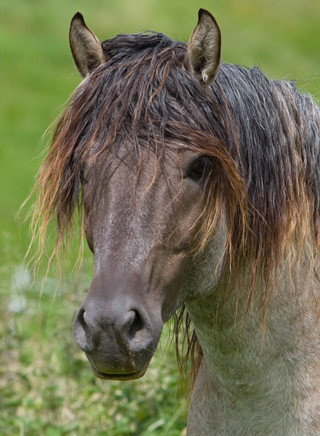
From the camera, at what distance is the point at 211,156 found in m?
2.49

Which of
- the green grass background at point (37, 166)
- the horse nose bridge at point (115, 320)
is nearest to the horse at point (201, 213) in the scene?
the horse nose bridge at point (115, 320)

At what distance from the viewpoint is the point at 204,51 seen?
2598 mm

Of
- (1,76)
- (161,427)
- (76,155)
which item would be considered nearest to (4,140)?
(1,76)

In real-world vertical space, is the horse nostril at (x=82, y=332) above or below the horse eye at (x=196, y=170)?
below

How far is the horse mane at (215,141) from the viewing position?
97.8 inches

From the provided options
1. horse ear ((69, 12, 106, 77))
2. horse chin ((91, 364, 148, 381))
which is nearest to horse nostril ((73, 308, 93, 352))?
horse chin ((91, 364, 148, 381))

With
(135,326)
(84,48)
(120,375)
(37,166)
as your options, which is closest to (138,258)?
(135,326)

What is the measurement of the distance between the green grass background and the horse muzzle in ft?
2.76

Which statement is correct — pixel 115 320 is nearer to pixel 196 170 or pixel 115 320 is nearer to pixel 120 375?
pixel 120 375

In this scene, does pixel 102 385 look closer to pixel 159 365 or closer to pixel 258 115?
pixel 159 365

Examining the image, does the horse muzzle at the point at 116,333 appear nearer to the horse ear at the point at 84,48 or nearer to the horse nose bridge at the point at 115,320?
the horse nose bridge at the point at 115,320

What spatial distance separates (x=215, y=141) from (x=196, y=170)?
0.11 m

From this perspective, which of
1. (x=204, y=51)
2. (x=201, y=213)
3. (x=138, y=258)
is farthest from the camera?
(x=204, y=51)

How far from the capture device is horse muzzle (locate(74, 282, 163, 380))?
2186 mm
